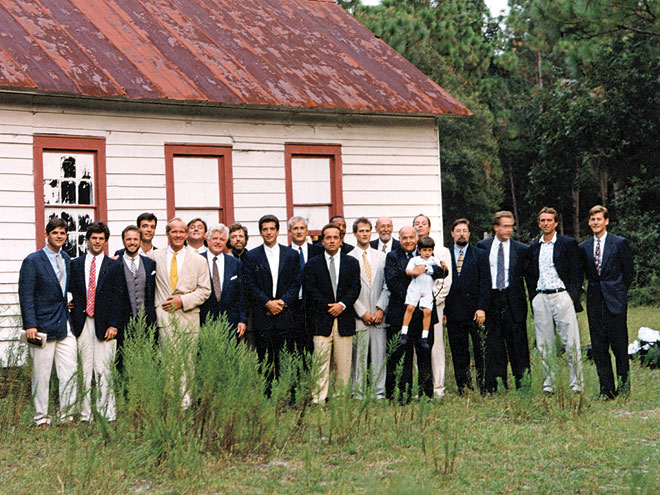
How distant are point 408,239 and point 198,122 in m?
4.68

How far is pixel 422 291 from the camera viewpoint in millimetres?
9250

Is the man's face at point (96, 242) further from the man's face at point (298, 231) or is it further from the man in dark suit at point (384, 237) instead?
the man in dark suit at point (384, 237)

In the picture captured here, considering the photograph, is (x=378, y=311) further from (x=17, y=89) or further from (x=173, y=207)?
(x=17, y=89)

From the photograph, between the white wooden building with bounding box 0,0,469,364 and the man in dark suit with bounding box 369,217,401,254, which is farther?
the white wooden building with bounding box 0,0,469,364

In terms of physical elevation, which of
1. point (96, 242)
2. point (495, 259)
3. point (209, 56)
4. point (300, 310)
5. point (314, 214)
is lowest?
point (300, 310)

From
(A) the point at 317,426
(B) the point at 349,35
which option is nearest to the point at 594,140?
(B) the point at 349,35

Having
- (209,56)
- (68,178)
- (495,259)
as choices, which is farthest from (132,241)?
(209,56)

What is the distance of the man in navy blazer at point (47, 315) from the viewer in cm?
834

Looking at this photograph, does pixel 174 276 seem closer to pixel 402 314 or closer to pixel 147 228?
pixel 147 228

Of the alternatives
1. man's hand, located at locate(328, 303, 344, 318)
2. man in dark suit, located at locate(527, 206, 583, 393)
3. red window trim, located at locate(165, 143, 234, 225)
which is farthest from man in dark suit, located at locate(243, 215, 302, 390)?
red window trim, located at locate(165, 143, 234, 225)

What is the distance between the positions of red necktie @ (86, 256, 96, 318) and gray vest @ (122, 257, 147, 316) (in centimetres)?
30

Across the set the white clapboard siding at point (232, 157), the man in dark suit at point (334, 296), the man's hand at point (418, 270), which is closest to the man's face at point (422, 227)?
the man's hand at point (418, 270)

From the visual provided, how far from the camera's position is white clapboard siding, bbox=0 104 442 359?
11.2m

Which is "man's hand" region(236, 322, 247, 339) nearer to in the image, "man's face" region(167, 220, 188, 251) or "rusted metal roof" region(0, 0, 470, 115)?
"man's face" region(167, 220, 188, 251)
